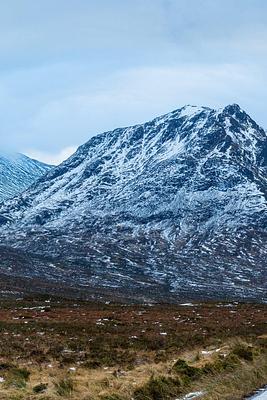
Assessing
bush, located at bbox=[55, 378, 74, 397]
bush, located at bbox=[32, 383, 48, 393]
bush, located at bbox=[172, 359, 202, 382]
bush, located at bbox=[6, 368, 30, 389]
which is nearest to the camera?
bush, located at bbox=[55, 378, 74, 397]

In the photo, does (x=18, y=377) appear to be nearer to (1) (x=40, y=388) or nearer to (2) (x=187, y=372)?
(1) (x=40, y=388)

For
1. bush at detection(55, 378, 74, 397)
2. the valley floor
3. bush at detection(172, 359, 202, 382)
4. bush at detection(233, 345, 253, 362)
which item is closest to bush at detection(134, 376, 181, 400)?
the valley floor

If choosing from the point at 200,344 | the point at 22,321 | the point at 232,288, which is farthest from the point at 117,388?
the point at 232,288

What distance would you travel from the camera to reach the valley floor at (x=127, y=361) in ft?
49.4

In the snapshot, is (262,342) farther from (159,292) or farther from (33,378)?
(159,292)

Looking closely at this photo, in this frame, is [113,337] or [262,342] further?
[113,337]

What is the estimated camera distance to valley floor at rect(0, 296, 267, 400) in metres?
15.1

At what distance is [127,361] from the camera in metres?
24.0

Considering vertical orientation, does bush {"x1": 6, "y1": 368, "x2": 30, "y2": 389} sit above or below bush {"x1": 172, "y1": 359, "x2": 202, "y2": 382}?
below

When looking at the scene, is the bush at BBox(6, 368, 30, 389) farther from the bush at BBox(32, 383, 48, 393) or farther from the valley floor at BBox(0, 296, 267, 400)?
the bush at BBox(32, 383, 48, 393)

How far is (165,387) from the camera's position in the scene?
15.2m

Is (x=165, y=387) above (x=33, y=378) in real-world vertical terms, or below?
above

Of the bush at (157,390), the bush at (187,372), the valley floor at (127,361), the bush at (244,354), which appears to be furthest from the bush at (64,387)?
the bush at (244,354)

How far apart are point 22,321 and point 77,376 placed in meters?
22.8
